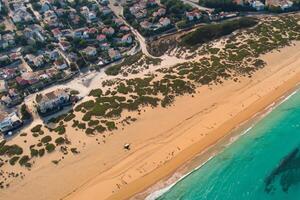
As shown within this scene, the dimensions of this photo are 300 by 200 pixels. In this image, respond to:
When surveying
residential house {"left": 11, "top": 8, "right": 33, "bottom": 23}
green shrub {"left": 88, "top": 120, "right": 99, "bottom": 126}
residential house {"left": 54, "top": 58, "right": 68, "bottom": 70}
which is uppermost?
residential house {"left": 11, "top": 8, "right": 33, "bottom": 23}

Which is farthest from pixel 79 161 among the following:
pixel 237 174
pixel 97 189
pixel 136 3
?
pixel 136 3

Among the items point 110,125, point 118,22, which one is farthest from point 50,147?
point 118,22

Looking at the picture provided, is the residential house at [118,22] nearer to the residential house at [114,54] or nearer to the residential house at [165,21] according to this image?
the residential house at [165,21]

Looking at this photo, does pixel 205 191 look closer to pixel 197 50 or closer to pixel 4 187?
pixel 4 187

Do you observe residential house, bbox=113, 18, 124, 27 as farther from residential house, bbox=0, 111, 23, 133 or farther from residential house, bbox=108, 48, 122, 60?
residential house, bbox=0, 111, 23, 133

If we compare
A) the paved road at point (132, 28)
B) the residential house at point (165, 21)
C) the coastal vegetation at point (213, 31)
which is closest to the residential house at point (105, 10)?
the paved road at point (132, 28)

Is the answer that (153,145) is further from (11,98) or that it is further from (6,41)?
(6,41)

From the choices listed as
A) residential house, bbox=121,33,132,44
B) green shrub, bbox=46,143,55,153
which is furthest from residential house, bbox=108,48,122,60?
green shrub, bbox=46,143,55,153
